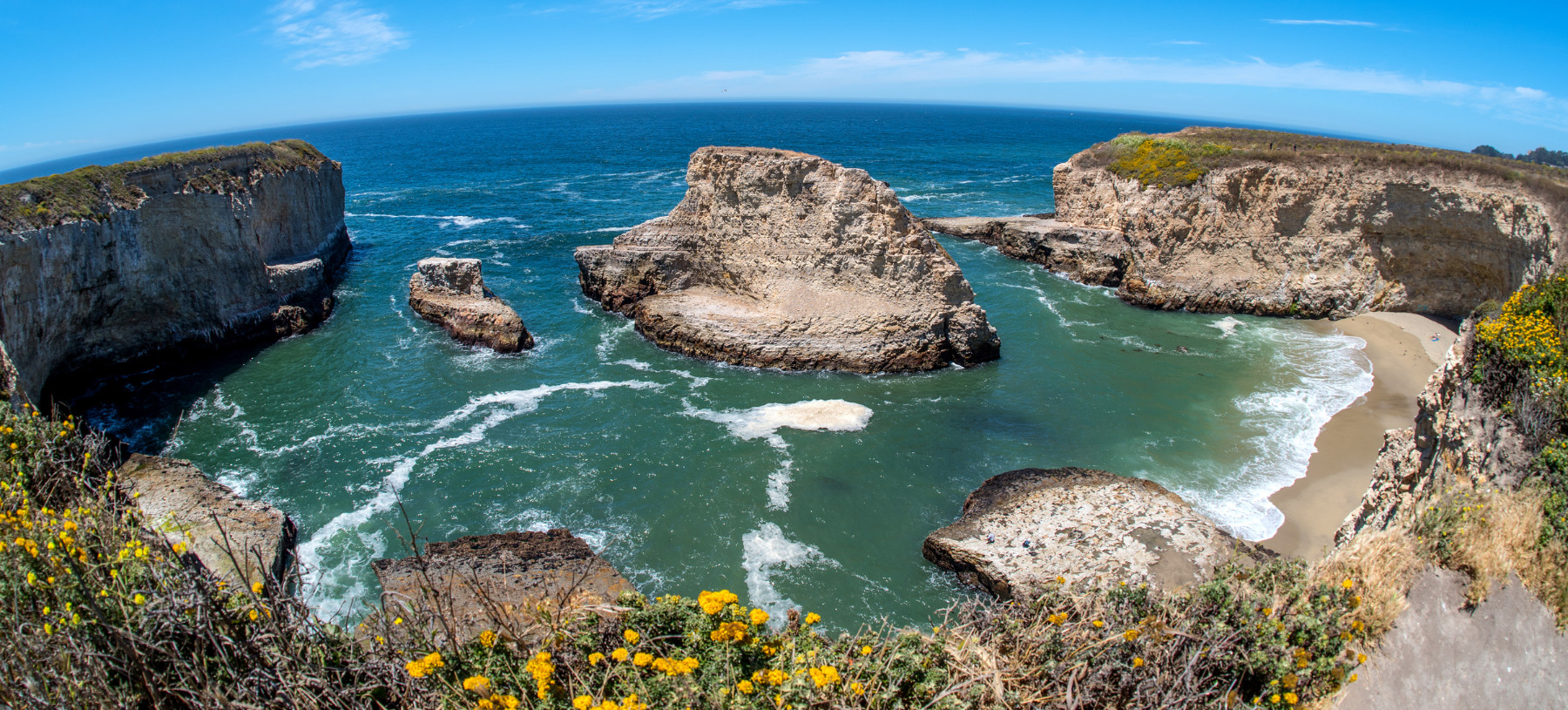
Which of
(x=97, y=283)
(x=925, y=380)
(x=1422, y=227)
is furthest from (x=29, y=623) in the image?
(x=1422, y=227)

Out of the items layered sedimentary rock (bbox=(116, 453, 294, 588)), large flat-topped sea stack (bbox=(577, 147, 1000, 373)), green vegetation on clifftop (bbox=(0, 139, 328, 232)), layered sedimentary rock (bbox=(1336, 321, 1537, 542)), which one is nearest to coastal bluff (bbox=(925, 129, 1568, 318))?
large flat-topped sea stack (bbox=(577, 147, 1000, 373))

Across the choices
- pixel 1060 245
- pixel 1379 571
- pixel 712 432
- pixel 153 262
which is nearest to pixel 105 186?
pixel 153 262

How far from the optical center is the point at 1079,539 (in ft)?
55.5

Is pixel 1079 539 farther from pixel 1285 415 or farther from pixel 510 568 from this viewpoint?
pixel 1285 415

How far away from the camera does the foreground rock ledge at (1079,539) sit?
15.9 meters

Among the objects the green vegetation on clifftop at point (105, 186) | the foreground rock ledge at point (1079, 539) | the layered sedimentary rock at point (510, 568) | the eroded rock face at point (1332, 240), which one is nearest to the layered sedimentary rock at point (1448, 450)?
the foreground rock ledge at point (1079, 539)

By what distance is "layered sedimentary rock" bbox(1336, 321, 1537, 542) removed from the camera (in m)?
11.1

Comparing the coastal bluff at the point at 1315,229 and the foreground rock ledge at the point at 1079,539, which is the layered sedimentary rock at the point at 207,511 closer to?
the foreground rock ledge at the point at 1079,539

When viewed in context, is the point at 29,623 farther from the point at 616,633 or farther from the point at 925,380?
the point at 925,380

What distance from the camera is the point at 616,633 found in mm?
7867

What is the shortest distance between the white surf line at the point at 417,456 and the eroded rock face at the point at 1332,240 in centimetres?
2916

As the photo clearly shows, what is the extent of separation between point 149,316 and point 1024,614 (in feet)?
114

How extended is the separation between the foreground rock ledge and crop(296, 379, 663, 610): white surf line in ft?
41.6

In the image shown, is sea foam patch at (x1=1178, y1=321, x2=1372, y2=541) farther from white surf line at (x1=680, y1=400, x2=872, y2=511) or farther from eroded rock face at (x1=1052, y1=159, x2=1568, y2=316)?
white surf line at (x1=680, y1=400, x2=872, y2=511)
